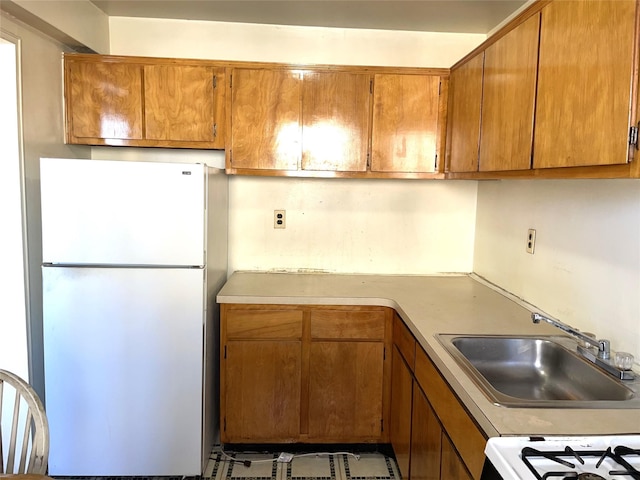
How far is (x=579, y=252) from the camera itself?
1.86 m

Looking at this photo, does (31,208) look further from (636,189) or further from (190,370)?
(636,189)

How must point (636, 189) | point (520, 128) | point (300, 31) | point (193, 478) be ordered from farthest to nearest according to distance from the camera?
point (300, 31), point (193, 478), point (520, 128), point (636, 189)

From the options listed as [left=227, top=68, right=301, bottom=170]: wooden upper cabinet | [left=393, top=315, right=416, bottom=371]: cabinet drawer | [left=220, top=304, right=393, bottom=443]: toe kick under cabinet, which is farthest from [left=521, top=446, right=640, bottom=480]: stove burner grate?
[left=227, top=68, right=301, bottom=170]: wooden upper cabinet

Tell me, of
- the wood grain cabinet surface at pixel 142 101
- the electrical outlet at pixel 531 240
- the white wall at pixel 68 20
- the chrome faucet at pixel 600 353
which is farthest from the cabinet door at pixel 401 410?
the white wall at pixel 68 20

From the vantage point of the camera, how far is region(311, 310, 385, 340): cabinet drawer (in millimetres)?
2416

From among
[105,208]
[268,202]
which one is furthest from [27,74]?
[268,202]

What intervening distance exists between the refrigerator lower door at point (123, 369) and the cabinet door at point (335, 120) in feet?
3.17

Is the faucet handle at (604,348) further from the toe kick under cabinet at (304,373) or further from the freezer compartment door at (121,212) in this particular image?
the freezer compartment door at (121,212)

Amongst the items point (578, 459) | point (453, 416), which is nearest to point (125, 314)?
point (453, 416)

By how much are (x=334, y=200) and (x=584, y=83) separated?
5.68 ft

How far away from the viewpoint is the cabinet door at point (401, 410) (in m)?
2.07

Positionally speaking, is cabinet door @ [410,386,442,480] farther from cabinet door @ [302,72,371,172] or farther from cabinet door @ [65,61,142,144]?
cabinet door @ [65,61,142,144]

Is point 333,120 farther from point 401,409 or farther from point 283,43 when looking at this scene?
point 401,409

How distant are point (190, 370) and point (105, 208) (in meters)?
0.84
